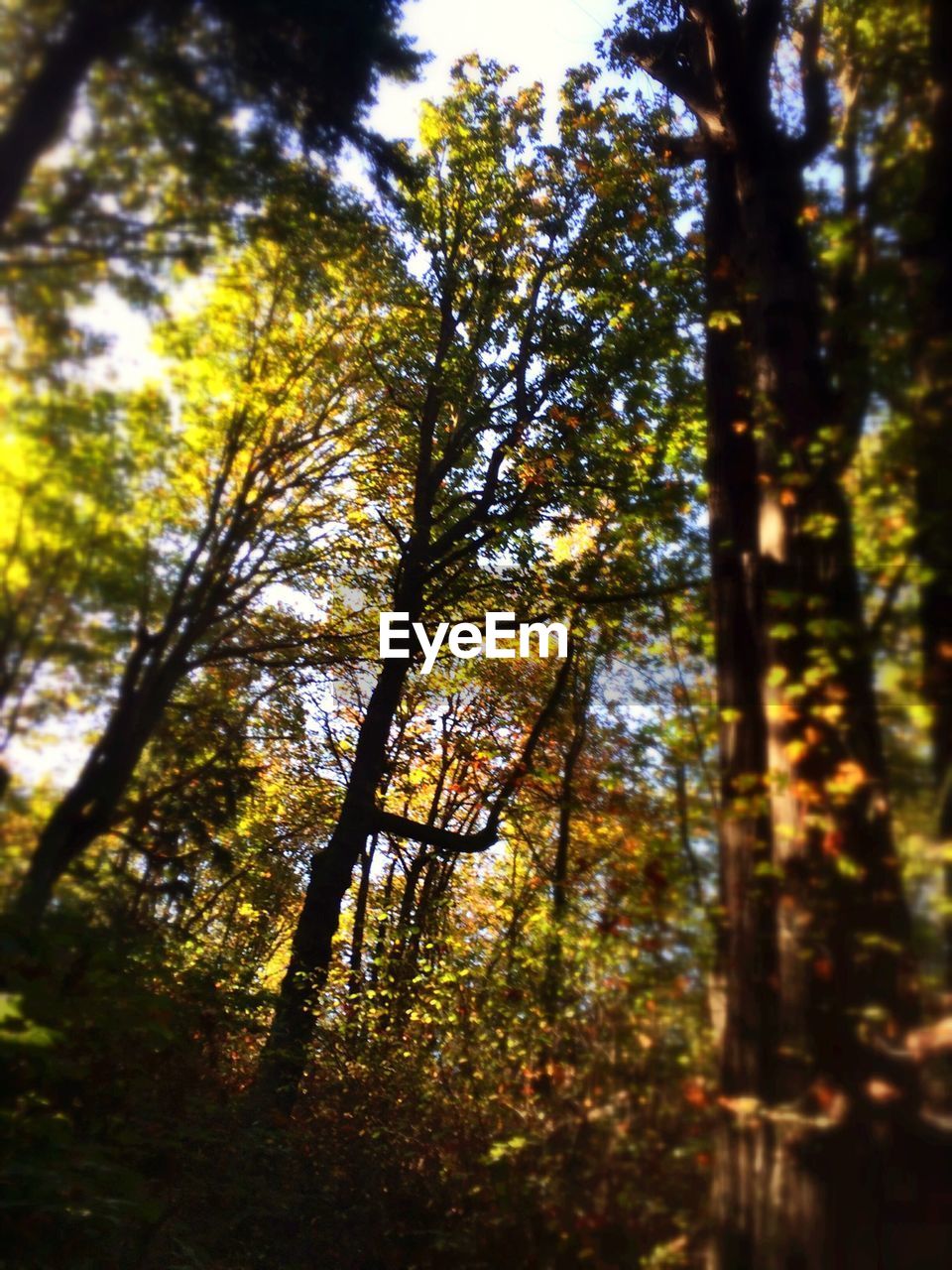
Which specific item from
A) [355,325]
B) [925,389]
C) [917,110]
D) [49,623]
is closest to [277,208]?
[355,325]

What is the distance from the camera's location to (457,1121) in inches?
205

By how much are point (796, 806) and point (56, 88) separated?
4761 millimetres

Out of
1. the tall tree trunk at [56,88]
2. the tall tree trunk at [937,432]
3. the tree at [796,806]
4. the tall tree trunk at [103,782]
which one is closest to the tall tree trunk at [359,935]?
the tall tree trunk at [103,782]

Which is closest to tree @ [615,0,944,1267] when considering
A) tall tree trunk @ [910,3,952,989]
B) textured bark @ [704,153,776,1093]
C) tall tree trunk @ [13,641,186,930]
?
textured bark @ [704,153,776,1093]

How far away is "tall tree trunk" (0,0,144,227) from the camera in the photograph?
4.55 m

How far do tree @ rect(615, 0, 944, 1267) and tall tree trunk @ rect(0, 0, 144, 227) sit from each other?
3364 millimetres

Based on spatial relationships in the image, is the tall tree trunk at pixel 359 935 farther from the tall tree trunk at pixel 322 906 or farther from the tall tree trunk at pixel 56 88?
the tall tree trunk at pixel 56 88

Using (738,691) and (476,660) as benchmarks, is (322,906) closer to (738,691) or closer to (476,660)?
(476,660)

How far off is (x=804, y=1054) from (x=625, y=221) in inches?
288

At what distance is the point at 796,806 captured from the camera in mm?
3760

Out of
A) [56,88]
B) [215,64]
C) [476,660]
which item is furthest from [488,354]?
[56,88]

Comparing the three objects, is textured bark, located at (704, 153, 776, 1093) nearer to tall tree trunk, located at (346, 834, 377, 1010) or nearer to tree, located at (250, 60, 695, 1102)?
tree, located at (250, 60, 695, 1102)

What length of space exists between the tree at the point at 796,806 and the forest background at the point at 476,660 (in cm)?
2

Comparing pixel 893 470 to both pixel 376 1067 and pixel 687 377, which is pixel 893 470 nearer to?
pixel 687 377
